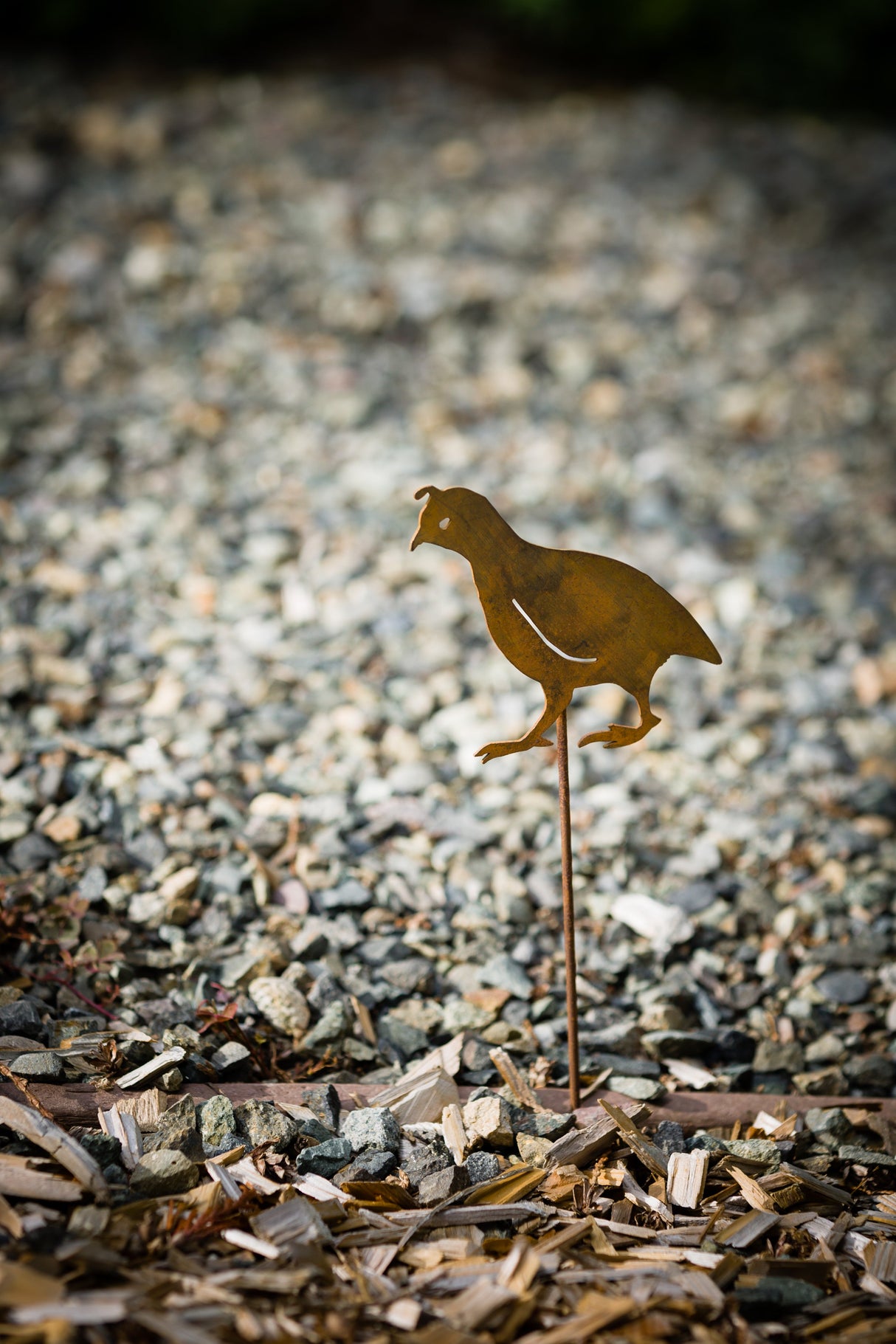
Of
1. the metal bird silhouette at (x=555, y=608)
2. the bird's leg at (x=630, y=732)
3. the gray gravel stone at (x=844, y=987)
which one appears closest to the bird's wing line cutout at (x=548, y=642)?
the metal bird silhouette at (x=555, y=608)

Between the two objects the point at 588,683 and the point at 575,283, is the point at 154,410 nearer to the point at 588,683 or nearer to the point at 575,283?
the point at 575,283

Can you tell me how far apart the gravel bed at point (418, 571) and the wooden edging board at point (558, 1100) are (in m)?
0.04

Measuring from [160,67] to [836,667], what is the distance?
4224 mm

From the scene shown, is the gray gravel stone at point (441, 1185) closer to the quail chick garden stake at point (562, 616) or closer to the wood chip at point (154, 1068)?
the quail chick garden stake at point (562, 616)

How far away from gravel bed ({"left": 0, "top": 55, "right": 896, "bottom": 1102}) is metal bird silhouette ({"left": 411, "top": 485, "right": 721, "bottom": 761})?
675mm

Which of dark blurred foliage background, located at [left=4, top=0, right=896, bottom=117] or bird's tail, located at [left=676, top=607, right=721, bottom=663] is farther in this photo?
dark blurred foliage background, located at [left=4, top=0, right=896, bottom=117]

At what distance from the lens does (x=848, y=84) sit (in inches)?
225

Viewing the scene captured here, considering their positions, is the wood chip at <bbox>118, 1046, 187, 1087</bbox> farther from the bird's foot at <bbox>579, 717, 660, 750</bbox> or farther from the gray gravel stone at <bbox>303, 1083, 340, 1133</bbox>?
the bird's foot at <bbox>579, 717, 660, 750</bbox>

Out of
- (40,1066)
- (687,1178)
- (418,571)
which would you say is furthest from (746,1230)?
(418,571)

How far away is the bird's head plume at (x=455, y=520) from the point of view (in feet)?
5.35

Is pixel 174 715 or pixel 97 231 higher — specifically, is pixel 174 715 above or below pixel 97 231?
below

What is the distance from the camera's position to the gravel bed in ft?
6.62

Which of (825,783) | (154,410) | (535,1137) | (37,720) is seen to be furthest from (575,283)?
(535,1137)

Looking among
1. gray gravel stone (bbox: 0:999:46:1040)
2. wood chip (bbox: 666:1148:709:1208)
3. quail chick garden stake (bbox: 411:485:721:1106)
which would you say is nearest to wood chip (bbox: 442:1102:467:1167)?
quail chick garden stake (bbox: 411:485:721:1106)
